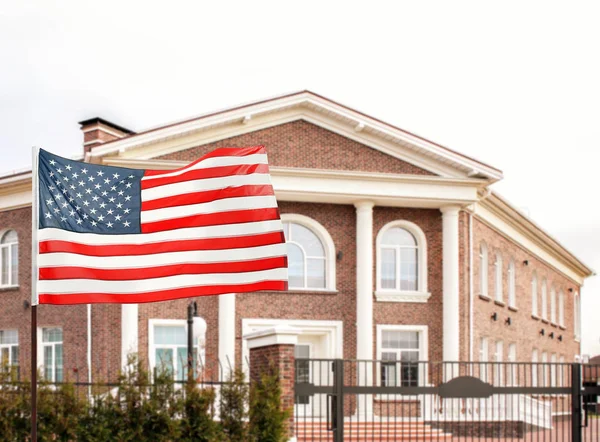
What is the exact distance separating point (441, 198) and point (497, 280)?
7.11 meters

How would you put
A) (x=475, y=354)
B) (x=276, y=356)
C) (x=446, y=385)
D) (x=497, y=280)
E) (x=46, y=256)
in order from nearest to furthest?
(x=46, y=256), (x=276, y=356), (x=446, y=385), (x=475, y=354), (x=497, y=280)

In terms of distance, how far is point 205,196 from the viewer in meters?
10.5

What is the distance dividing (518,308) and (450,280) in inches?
362

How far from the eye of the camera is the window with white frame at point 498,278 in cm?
3331

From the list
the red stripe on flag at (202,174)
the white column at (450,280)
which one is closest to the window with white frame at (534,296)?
the white column at (450,280)

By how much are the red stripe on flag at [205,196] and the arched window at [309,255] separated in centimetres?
1706

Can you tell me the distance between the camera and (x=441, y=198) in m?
27.6

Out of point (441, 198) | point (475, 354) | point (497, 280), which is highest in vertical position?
point (441, 198)

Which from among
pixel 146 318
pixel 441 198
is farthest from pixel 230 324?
pixel 441 198

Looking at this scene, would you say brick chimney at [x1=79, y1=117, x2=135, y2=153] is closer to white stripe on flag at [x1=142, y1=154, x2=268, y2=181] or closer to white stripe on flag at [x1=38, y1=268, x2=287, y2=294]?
white stripe on flag at [x1=142, y1=154, x2=268, y2=181]

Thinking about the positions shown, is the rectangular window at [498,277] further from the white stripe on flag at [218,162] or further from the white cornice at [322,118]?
the white stripe on flag at [218,162]

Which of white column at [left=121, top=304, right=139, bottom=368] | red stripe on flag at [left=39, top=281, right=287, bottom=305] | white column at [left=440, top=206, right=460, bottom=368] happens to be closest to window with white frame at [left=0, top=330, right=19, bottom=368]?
white column at [left=121, top=304, right=139, bottom=368]

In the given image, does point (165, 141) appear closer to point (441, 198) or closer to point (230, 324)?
point (230, 324)

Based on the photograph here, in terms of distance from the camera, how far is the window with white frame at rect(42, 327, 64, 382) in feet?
92.2
